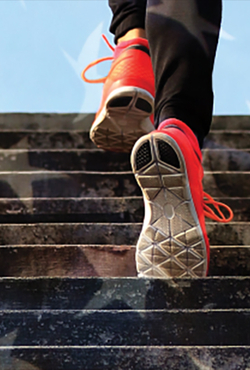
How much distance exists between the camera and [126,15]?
6.04 ft

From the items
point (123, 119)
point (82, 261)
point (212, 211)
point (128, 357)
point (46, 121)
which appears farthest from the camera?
point (46, 121)

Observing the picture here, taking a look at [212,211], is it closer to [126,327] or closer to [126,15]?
[126,327]

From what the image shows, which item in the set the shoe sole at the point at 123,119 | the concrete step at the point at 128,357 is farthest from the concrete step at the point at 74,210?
the concrete step at the point at 128,357

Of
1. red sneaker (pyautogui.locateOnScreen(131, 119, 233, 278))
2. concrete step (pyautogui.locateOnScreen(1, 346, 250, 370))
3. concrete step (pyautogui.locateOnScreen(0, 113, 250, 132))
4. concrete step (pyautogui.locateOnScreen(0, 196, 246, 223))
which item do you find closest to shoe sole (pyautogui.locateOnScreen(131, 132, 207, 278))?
red sneaker (pyautogui.locateOnScreen(131, 119, 233, 278))

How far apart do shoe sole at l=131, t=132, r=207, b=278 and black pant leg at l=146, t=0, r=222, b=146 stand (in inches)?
5.8

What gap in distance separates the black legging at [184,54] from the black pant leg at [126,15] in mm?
586

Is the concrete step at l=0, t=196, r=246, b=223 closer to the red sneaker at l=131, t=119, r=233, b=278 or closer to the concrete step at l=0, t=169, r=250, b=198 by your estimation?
the concrete step at l=0, t=169, r=250, b=198

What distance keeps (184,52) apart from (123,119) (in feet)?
2.46

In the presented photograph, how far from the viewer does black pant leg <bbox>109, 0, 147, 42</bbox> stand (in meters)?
1.81

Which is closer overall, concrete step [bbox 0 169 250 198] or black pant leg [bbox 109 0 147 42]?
black pant leg [bbox 109 0 147 42]

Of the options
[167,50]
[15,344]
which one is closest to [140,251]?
[15,344]

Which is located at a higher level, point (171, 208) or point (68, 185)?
point (171, 208)

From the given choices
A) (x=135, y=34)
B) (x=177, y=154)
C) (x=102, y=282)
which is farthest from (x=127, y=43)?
(x=102, y=282)

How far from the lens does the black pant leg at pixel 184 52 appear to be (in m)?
1.19
